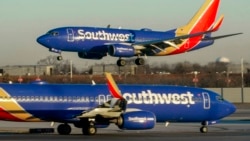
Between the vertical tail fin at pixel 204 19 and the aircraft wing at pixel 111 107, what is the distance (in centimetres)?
2503

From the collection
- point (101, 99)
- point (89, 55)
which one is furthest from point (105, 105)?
point (89, 55)

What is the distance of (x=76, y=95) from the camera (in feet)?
128

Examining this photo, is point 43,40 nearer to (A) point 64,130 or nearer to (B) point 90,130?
(A) point 64,130

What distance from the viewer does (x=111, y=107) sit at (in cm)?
3850

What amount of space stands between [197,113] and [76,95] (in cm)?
683

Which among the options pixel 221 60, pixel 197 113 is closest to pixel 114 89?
pixel 197 113

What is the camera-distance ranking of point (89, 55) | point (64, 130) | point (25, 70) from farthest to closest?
1. point (25, 70)
2. point (89, 55)
3. point (64, 130)

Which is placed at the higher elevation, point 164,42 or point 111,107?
point 164,42

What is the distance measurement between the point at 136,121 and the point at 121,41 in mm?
18592

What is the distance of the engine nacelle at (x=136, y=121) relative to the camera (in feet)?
122

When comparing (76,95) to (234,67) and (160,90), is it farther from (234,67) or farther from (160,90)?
(234,67)

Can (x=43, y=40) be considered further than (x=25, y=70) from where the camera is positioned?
No

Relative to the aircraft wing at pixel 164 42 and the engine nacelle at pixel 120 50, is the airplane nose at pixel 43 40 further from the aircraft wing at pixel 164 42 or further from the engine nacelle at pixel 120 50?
the aircraft wing at pixel 164 42

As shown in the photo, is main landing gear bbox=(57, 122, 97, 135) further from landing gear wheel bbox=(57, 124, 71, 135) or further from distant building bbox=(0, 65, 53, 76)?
distant building bbox=(0, 65, 53, 76)
